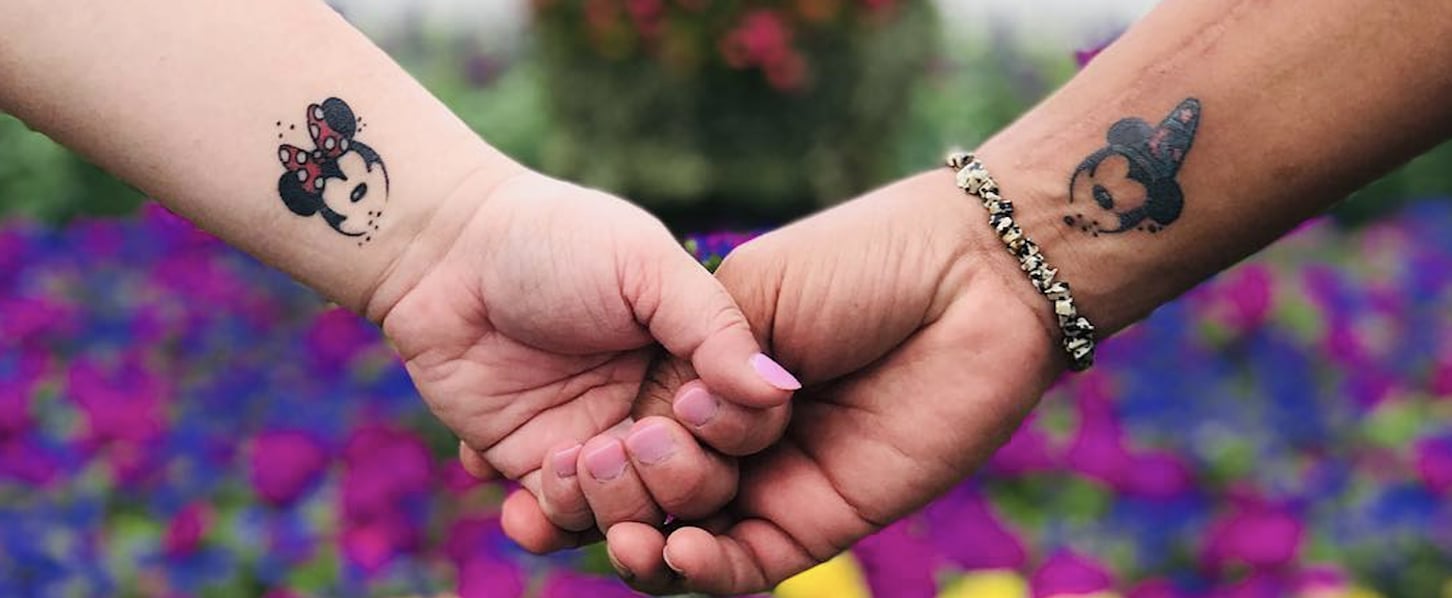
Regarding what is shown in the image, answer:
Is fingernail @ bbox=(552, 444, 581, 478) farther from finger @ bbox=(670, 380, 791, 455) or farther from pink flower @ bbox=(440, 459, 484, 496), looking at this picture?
pink flower @ bbox=(440, 459, 484, 496)

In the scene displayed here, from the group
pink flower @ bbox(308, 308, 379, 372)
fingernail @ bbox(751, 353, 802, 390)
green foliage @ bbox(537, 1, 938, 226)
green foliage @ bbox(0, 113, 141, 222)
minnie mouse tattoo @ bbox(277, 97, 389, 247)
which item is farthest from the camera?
green foliage @ bbox(0, 113, 141, 222)

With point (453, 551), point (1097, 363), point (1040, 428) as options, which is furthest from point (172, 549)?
point (1097, 363)

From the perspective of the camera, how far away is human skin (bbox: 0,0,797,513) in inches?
63.6

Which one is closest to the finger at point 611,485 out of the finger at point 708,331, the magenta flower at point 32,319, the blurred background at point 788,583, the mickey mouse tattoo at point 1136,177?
the finger at point 708,331

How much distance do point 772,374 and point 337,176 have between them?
1.68 ft

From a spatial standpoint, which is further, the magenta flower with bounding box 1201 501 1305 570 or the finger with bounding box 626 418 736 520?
the magenta flower with bounding box 1201 501 1305 570

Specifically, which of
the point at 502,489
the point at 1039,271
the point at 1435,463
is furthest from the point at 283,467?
the point at 1435,463

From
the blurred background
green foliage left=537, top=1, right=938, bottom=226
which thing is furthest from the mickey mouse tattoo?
green foliage left=537, top=1, right=938, bottom=226

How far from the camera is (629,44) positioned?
4215mm

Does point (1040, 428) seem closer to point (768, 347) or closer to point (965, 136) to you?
point (768, 347)

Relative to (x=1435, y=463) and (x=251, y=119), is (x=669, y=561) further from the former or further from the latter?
(x=1435, y=463)

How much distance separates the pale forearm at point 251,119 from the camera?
5.28ft

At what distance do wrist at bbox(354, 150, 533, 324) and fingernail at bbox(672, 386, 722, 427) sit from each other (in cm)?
31

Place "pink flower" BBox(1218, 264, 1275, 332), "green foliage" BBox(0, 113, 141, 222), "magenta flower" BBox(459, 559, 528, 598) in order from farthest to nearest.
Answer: "green foliage" BBox(0, 113, 141, 222) < "pink flower" BBox(1218, 264, 1275, 332) < "magenta flower" BBox(459, 559, 528, 598)
